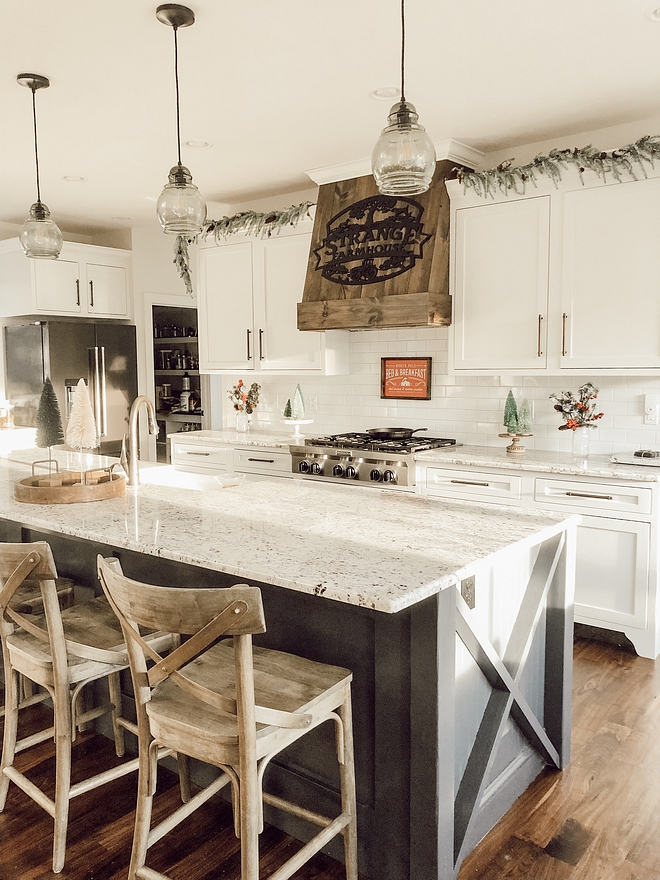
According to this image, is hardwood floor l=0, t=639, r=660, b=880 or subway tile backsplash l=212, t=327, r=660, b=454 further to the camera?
subway tile backsplash l=212, t=327, r=660, b=454

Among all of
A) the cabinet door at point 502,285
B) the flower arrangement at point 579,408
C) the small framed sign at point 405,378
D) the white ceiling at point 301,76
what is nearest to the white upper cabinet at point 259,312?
the small framed sign at point 405,378

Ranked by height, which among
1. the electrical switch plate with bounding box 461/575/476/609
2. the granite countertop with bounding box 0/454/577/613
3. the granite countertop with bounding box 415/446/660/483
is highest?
the granite countertop with bounding box 415/446/660/483

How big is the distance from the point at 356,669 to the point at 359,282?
3034 millimetres

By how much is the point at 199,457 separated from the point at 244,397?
630 millimetres

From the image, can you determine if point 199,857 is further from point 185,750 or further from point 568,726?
point 568,726

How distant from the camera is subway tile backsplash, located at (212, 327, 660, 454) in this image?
4.06 m

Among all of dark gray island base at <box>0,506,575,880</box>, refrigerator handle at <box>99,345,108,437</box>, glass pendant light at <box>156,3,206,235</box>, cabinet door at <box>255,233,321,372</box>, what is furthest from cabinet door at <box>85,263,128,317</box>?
dark gray island base at <box>0,506,575,880</box>

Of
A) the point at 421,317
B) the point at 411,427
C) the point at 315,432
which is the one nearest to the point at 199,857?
the point at 421,317

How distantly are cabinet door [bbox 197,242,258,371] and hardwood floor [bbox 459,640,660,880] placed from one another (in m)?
3.45

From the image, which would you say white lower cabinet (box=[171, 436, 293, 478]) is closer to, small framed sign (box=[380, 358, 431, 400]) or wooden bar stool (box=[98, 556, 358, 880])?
small framed sign (box=[380, 358, 431, 400])

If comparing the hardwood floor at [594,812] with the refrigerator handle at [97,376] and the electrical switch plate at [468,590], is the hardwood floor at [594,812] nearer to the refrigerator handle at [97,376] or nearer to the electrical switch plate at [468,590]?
the electrical switch plate at [468,590]

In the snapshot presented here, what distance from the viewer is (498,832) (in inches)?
85.5

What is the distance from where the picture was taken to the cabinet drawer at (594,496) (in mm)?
3463

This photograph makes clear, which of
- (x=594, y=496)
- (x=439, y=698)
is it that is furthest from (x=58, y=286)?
(x=439, y=698)
